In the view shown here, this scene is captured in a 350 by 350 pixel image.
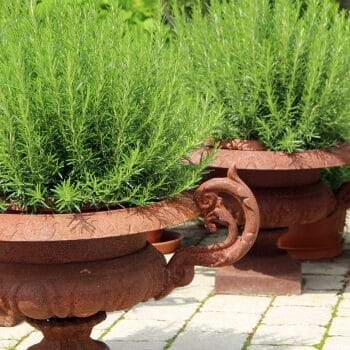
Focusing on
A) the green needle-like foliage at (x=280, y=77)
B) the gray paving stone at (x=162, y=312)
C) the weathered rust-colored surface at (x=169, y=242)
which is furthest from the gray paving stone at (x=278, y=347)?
the weathered rust-colored surface at (x=169, y=242)

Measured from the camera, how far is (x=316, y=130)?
5.36 metres

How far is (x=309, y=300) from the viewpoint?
557 cm

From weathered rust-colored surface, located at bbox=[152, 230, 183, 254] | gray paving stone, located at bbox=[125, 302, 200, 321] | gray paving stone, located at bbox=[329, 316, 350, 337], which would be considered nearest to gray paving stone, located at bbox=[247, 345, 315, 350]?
gray paving stone, located at bbox=[329, 316, 350, 337]

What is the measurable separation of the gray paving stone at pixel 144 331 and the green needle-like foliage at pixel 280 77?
1.02 metres

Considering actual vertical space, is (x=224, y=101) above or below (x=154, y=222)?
above

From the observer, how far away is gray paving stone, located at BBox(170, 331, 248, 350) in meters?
4.73

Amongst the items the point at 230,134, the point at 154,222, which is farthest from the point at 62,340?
the point at 230,134

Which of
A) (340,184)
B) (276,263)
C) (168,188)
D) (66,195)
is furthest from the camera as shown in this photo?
(340,184)

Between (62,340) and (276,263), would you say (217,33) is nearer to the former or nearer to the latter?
(276,263)

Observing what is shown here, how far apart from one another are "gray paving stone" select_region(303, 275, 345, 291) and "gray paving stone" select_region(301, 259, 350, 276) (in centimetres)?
8

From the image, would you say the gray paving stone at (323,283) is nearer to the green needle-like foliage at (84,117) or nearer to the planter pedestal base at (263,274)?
the planter pedestal base at (263,274)

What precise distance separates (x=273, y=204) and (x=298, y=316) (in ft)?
2.11

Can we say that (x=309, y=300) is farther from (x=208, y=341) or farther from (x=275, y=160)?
(x=208, y=341)

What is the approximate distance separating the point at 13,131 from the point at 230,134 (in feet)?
7.03
